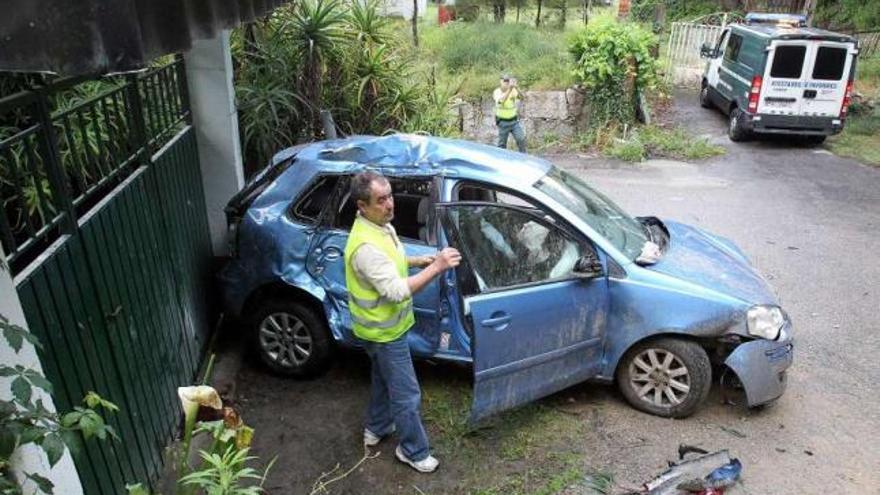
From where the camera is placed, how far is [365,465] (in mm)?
3750

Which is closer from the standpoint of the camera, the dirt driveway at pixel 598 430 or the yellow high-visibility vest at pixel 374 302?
the yellow high-visibility vest at pixel 374 302

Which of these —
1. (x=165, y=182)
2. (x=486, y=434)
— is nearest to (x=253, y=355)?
(x=165, y=182)

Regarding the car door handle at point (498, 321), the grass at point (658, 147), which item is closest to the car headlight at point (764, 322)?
the car door handle at point (498, 321)

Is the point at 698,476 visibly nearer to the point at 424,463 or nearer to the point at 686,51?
the point at 424,463

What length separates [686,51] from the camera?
17406 millimetres

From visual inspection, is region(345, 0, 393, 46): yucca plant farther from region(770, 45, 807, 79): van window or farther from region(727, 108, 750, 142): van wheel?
region(727, 108, 750, 142): van wheel

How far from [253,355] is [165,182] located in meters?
1.64

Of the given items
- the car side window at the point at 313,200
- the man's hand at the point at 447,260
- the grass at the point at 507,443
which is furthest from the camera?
the car side window at the point at 313,200

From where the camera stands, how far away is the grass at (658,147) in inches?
456

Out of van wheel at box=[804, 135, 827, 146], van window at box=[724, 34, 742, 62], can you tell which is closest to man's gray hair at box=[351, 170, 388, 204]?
van window at box=[724, 34, 742, 62]

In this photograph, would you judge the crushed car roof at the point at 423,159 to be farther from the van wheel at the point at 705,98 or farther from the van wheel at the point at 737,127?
the van wheel at the point at 705,98

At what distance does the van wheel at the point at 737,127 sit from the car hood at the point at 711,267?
854 cm

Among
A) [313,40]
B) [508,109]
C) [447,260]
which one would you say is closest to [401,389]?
[447,260]

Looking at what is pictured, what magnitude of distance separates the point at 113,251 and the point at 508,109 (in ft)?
27.7
